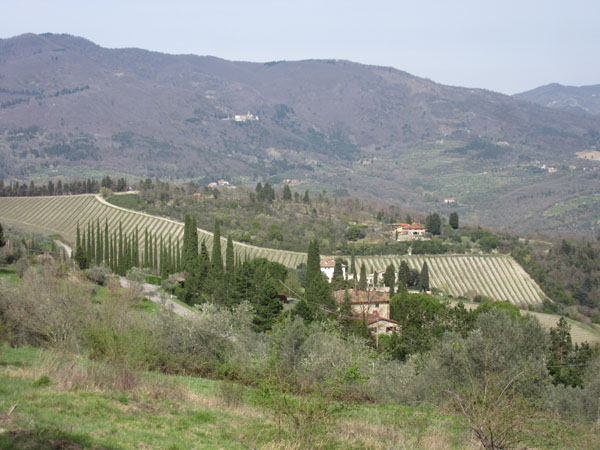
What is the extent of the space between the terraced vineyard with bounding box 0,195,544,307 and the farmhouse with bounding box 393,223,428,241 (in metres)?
10.5

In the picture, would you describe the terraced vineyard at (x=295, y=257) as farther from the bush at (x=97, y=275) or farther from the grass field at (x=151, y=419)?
the grass field at (x=151, y=419)

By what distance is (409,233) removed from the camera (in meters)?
95.1

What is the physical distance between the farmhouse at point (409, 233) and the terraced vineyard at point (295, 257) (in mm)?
10491

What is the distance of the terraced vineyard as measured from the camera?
7551 cm

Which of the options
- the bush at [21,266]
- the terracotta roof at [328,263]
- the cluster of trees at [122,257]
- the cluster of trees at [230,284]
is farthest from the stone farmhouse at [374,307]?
the bush at [21,266]

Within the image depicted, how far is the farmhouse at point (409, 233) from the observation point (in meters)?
94.1

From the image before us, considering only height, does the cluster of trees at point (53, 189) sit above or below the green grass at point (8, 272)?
above

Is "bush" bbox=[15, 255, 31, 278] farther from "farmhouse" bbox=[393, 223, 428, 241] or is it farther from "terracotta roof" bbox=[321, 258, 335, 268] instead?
"farmhouse" bbox=[393, 223, 428, 241]

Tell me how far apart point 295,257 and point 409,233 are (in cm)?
2333

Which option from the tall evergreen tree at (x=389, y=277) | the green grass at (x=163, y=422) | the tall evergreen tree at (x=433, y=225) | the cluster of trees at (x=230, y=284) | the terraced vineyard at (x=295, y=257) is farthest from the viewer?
the tall evergreen tree at (x=433, y=225)

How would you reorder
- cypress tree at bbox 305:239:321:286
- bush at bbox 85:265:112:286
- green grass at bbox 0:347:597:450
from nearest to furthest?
green grass at bbox 0:347:597:450, bush at bbox 85:265:112:286, cypress tree at bbox 305:239:321:286

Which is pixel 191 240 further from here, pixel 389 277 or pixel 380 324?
pixel 380 324

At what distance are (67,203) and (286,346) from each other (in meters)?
87.7

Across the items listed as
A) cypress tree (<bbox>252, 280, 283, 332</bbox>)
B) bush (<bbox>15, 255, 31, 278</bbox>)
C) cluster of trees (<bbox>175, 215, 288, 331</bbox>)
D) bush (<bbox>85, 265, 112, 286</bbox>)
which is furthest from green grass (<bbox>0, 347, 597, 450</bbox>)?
bush (<bbox>85, 265, 112, 286</bbox>)
